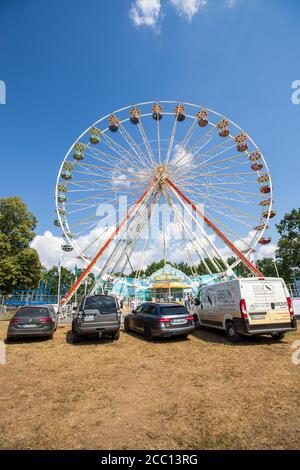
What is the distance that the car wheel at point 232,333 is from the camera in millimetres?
9250

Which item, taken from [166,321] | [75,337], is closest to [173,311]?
[166,321]

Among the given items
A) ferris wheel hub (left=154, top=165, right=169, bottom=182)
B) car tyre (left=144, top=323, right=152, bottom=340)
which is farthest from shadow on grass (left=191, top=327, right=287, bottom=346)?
ferris wheel hub (left=154, top=165, right=169, bottom=182)

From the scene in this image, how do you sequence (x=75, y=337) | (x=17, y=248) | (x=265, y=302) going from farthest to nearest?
(x=17, y=248), (x=75, y=337), (x=265, y=302)

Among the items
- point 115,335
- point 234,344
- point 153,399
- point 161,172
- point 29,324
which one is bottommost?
point 153,399

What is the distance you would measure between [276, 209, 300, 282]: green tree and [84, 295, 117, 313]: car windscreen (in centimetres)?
3518

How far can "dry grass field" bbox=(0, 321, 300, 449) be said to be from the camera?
10.9 feet

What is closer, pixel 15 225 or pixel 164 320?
pixel 164 320

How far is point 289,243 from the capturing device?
124 ft

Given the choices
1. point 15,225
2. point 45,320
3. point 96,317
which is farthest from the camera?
point 15,225

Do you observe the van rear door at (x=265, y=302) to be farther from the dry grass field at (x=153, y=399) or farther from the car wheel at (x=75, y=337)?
the car wheel at (x=75, y=337)

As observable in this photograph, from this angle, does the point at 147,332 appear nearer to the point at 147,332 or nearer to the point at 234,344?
the point at 147,332

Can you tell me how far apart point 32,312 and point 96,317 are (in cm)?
315
